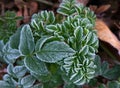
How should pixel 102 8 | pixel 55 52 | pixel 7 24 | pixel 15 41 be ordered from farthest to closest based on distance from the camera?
pixel 102 8
pixel 7 24
pixel 15 41
pixel 55 52

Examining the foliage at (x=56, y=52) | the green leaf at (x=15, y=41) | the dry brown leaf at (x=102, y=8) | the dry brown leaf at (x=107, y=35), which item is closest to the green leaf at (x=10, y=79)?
the foliage at (x=56, y=52)

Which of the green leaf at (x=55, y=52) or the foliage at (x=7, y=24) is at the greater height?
the foliage at (x=7, y=24)

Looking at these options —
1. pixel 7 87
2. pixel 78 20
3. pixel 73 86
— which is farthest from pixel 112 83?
pixel 7 87

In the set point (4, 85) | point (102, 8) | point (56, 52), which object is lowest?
point (4, 85)

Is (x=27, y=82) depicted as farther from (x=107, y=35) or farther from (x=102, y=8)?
(x=102, y=8)

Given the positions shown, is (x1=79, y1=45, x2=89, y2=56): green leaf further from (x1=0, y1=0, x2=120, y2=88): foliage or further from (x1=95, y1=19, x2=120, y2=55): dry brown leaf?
(x1=95, y1=19, x2=120, y2=55): dry brown leaf

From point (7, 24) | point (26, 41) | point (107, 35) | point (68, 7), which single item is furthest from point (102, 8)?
point (26, 41)

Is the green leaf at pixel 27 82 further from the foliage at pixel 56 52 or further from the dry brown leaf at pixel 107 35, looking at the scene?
the dry brown leaf at pixel 107 35
